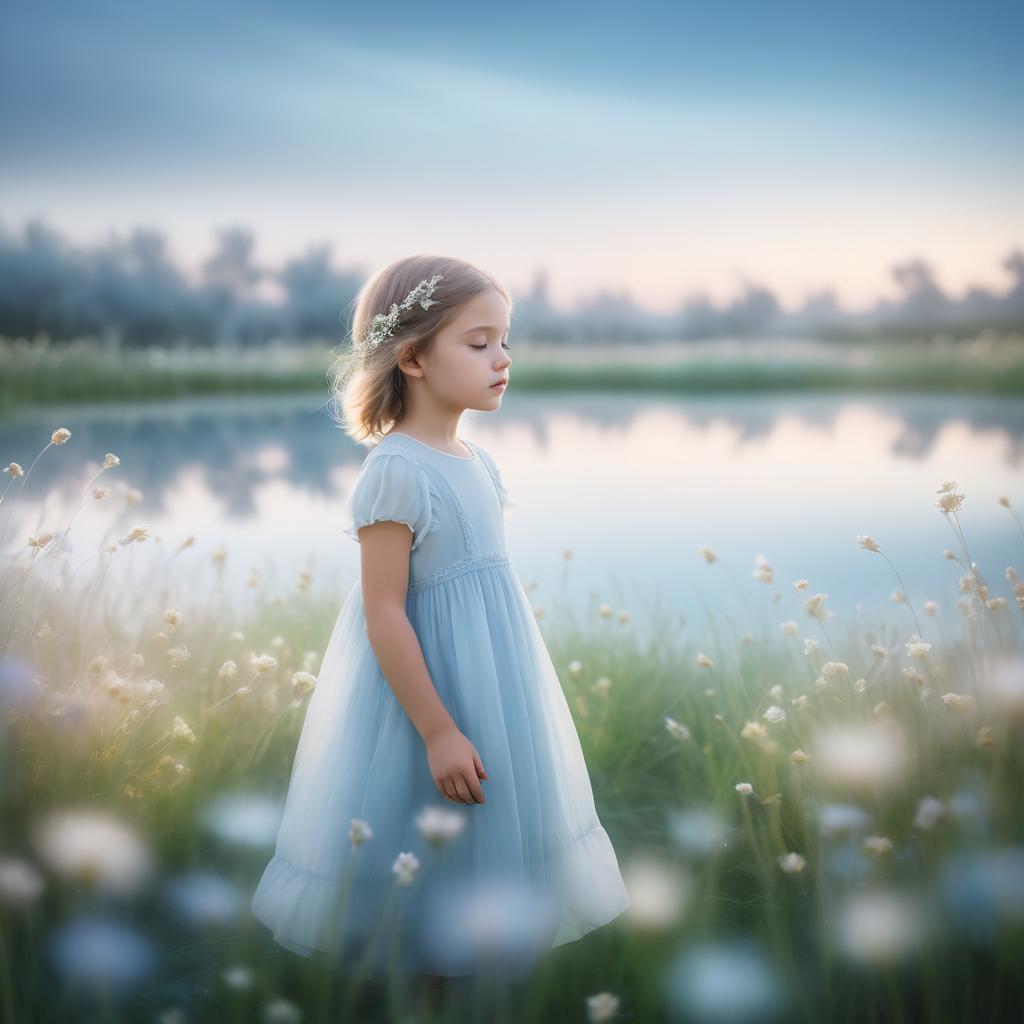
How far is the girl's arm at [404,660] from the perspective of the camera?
161 centimetres

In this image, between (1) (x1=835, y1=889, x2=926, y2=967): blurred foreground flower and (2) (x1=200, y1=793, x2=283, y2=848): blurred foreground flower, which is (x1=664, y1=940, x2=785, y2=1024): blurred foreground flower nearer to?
(1) (x1=835, y1=889, x2=926, y2=967): blurred foreground flower

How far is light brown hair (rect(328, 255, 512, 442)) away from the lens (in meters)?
1.73

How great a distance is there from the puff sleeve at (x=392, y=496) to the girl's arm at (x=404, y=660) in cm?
2

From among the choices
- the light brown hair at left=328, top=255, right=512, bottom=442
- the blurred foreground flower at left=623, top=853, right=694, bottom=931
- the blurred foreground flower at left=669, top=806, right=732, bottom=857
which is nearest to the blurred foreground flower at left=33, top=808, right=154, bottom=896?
the light brown hair at left=328, top=255, right=512, bottom=442

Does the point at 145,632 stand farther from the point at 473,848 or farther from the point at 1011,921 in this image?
the point at 1011,921

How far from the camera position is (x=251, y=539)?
552 cm

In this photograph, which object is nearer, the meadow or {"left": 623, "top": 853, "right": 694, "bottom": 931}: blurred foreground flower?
the meadow

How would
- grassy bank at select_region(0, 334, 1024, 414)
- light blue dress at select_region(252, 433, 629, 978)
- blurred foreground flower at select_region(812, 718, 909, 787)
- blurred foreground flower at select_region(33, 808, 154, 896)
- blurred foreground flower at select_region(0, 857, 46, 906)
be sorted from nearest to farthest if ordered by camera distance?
blurred foreground flower at select_region(0, 857, 46, 906), light blue dress at select_region(252, 433, 629, 978), blurred foreground flower at select_region(33, 808, 154, 896), blurred foreground flower at select_region(812, 718, 909, 787), grassy bank at select_region(0, 334, 1024, 414)

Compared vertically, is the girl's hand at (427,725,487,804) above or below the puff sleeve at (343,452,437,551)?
below

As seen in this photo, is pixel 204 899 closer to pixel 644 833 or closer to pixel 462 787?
pixel 462 787

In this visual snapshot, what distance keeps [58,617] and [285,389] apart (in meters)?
13.7

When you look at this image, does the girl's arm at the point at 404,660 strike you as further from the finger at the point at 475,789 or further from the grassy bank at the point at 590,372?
the grassy bank at the point at 590,372

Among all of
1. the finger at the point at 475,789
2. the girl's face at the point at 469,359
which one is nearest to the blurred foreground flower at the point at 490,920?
the finger at the point at 475,789

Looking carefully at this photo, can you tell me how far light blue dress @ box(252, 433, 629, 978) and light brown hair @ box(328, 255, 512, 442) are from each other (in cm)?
12
